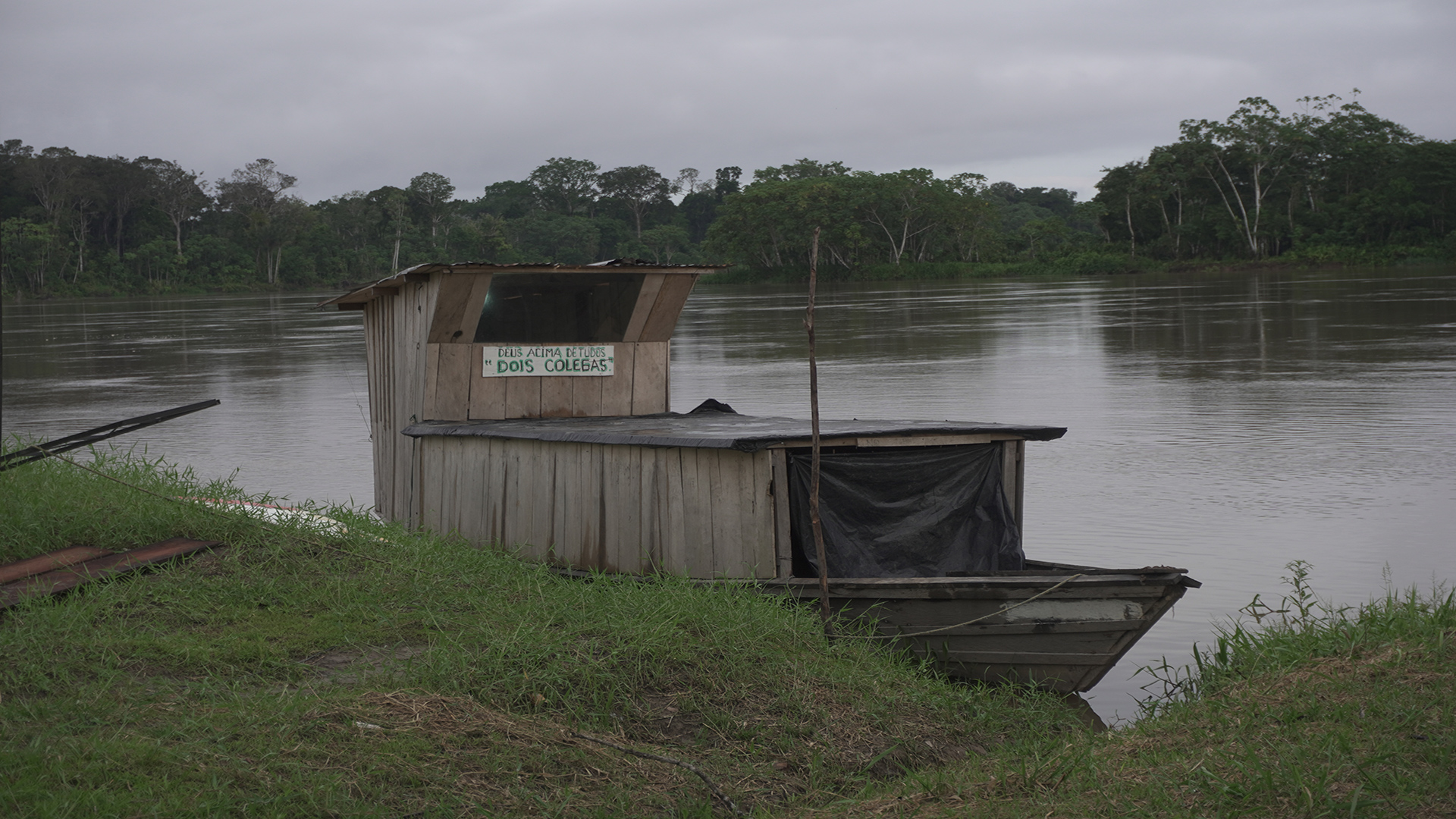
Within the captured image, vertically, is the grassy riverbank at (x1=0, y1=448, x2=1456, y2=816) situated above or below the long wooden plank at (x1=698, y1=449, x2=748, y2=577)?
below

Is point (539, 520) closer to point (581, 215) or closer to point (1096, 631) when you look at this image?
point (1096, 631)

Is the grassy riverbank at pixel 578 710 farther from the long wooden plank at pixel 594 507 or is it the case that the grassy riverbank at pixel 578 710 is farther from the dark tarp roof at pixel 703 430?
the dark tarp roof at pixel 703 430

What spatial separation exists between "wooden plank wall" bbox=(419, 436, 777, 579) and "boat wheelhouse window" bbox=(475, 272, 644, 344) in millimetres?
1076

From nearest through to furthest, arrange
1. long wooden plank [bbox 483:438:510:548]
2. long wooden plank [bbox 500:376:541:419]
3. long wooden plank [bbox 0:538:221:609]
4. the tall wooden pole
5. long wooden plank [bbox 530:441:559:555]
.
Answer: long wooden plank [bbox 0:538:221:609] → the tall wooden pole → long wooden plank [bbox 530:441:559:555] → long wooden plank [bbox 483:438:510:548] → long wooden plank [bbox 500:376:541:419]

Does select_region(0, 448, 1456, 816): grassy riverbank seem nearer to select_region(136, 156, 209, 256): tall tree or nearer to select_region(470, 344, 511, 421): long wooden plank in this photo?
select_region(470, 344, 511, 421): long wooden plank

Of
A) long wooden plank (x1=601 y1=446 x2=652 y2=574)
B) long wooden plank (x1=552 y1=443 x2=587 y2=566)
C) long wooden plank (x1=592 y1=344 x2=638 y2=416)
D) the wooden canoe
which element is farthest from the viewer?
long wooden plank (x1=592 y1=344 x2=638 y2=416)

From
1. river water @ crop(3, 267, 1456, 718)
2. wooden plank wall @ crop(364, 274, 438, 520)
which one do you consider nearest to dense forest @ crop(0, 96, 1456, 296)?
river water @ crop(3, 267, 1456, 718)

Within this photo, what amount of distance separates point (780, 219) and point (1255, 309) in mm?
61351

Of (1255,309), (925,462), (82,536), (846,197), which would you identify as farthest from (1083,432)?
(846,197)

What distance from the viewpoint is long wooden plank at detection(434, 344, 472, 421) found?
32.1 ft

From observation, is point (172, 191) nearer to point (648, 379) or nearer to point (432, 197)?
point (432, 197)

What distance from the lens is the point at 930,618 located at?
7.39 m

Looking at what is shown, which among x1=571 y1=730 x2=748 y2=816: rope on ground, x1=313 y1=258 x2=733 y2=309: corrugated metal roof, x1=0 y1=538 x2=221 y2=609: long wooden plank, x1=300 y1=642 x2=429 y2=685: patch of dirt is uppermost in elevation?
x1=313 y1=258 x2=733 y2=309: corrugated metal roof

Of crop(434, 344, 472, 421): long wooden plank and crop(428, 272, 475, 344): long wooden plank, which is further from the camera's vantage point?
crop(434, 344, 472, 421): long wooden plank
